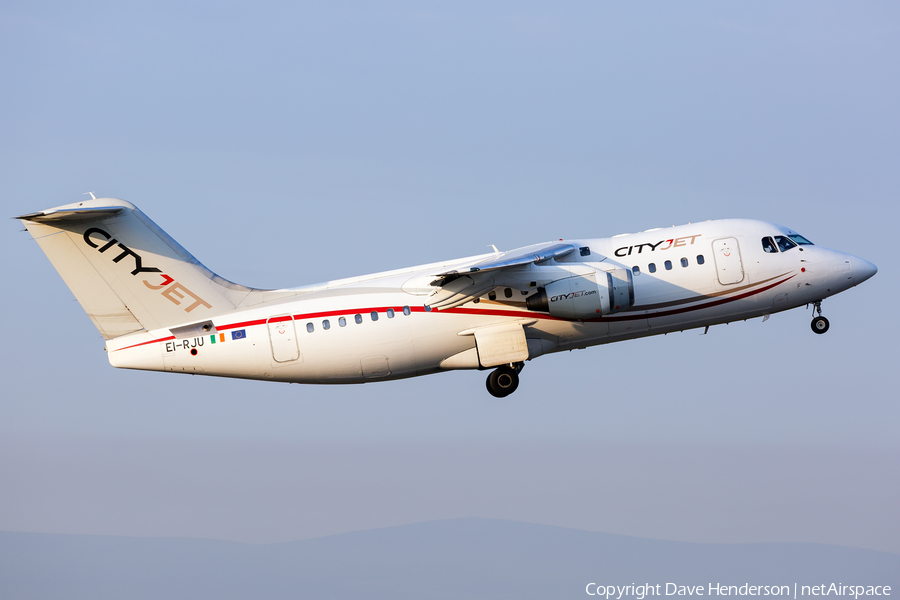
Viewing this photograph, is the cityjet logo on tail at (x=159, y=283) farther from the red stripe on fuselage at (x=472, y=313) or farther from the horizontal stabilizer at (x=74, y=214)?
the red stripe on fuselage at (x=472, y=313)

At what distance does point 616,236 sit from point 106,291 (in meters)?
10.9

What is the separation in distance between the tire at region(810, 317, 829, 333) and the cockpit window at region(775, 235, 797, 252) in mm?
1991

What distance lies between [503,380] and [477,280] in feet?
8.50

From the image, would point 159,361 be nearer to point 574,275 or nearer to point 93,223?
point 93,223

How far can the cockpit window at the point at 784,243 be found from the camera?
70.9ft

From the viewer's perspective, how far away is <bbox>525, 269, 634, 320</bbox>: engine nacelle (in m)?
20.0

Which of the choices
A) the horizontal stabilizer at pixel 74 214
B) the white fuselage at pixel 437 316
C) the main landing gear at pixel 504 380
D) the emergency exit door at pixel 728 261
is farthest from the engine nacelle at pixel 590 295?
the horizontal stabilizer at pixel 74 214

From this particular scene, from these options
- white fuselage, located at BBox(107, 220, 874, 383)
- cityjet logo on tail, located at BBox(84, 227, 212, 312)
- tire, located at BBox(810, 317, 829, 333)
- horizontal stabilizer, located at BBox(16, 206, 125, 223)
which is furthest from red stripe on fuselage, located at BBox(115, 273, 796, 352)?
horizontal stabilizer, located at BBox(16, 206, 125, 223)

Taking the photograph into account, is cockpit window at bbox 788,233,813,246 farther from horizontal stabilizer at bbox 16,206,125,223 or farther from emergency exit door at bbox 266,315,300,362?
horizontal stabilizer at bbox 16,206,125,223

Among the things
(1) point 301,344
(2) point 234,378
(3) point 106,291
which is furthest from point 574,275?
(3) point 106,291

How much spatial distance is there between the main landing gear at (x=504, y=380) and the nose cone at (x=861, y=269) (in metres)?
7.58

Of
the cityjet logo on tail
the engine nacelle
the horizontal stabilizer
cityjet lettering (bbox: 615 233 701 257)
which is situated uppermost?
the horizontal stabilizer

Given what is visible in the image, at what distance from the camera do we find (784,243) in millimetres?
21656

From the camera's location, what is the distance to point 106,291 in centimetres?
2078
